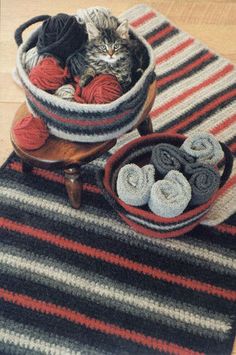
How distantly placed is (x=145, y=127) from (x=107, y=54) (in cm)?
22

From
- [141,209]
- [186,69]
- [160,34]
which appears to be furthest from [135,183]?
[160,34]

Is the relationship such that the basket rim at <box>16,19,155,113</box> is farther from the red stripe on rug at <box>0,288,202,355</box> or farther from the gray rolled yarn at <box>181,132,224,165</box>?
the red stripe on rug at <box>0,288,202,355</box>

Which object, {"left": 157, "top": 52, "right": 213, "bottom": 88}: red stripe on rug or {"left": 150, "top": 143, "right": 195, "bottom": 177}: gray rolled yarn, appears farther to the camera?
{"left": 157, "top": 52, "right": 213, "bottom": 88}: red stripe on rug

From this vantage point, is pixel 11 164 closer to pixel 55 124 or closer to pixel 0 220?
pixel 0 220

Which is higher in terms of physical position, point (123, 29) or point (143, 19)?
point (123, 29)

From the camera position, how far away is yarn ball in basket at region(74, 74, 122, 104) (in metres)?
0.78

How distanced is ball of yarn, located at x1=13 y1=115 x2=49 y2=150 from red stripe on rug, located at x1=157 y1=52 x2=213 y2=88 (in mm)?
445

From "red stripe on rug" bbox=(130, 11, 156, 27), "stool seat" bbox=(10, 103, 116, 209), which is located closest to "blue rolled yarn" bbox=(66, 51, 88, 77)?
"stool seat" bbox=(10, 103, 116, 209)

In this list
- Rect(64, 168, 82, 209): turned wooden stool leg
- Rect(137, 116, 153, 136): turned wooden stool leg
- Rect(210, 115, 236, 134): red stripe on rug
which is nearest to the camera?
Rect(64, 168, 82, 209): turned wooden stool leg

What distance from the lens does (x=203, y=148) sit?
2.89 ft

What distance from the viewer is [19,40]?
898mm

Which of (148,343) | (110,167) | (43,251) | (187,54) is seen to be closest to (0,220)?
(43,251)

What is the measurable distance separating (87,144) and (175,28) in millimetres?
595

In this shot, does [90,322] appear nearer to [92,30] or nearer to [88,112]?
[88,112]
